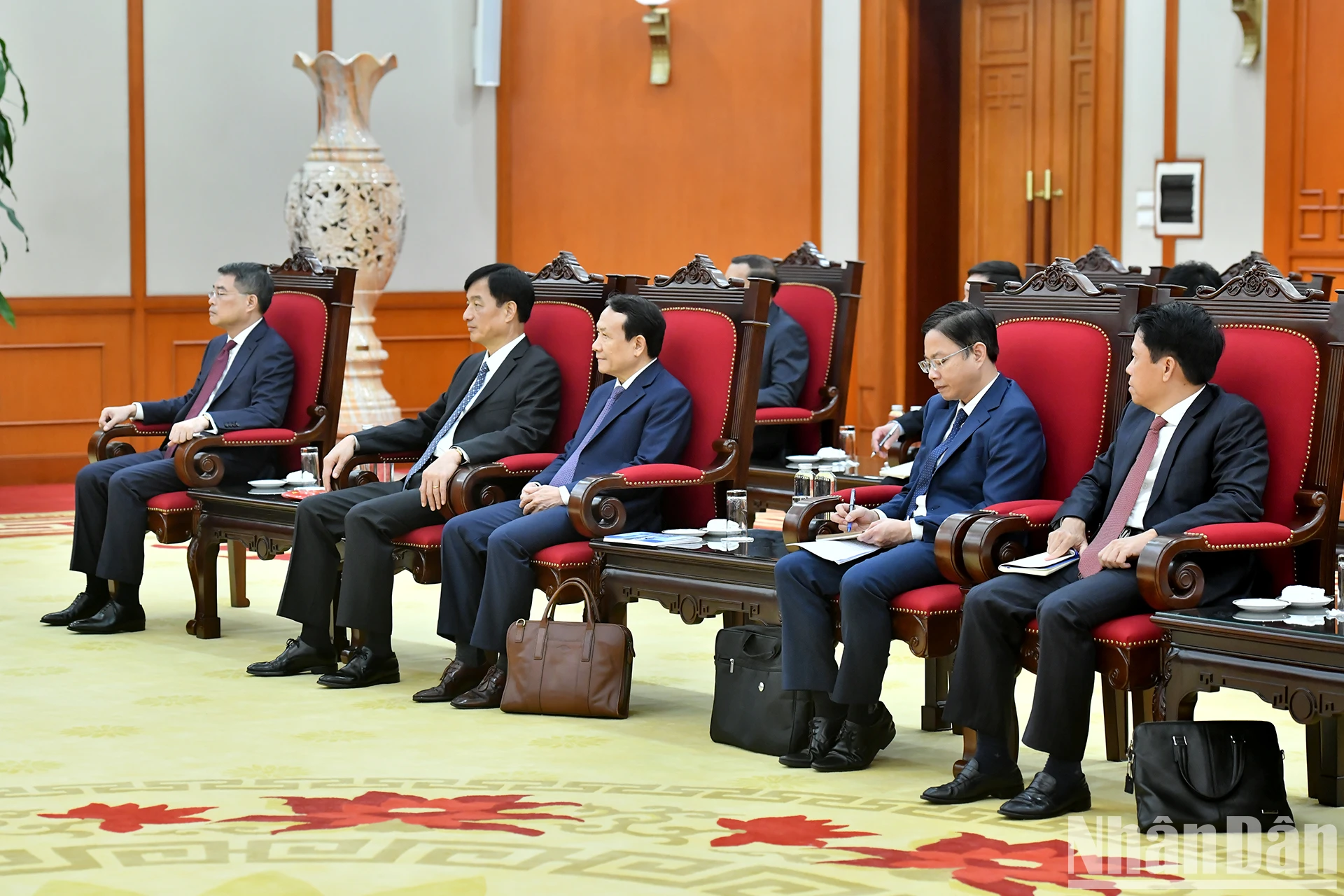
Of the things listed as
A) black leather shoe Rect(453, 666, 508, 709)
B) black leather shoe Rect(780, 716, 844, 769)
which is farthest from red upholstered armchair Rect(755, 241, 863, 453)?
black leather shoe Rect(780, 716, 844, 769)

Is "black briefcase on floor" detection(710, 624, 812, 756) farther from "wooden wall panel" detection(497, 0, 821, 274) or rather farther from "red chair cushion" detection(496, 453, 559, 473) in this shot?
"wooden wall panel" detection(497, 0, 821, 274)

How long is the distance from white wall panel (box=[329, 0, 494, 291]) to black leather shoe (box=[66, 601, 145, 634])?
4704 millimetres

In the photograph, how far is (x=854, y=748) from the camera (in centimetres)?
414

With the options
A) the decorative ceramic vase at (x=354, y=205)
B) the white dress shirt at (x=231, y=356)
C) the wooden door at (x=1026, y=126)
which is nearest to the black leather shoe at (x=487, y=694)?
the white dress shirt at (x=231, y=356)

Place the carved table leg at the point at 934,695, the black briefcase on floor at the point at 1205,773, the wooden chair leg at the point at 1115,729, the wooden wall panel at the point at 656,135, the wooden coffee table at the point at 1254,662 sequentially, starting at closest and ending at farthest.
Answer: the wooden coffee table at the point at 1254,662 → the black briefcase on floor at the point at 1205,773 → the wooden chair leg at the point at 1115,729 → the carved table leg at the point at 934,695 → the wooden wall panel at the point at 656,135

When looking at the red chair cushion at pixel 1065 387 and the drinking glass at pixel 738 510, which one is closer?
the red chair cushion at pixel 1065 387

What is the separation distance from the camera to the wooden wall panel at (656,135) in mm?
9531

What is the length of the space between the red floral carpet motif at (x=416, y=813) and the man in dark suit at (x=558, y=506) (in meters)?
0.96

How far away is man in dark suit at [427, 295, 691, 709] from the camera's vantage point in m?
4.84

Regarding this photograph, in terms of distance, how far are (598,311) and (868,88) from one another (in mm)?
4073

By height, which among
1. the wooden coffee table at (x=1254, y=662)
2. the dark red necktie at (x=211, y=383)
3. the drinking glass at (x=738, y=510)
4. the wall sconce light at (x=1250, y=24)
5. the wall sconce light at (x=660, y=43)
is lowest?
the wooden coffee table at (x=1254, y=662)

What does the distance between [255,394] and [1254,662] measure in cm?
364

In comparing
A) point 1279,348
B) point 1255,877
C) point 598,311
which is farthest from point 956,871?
point 598,311

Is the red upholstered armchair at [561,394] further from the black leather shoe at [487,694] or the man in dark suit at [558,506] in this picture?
the black leather shoe at [487,694]
